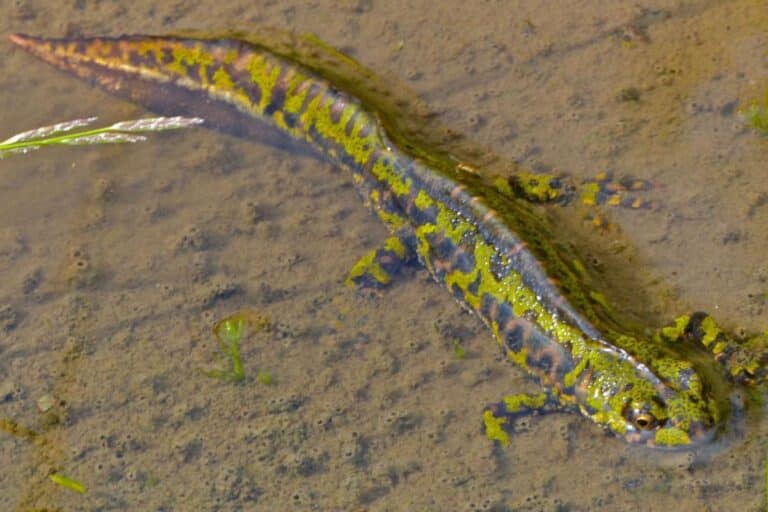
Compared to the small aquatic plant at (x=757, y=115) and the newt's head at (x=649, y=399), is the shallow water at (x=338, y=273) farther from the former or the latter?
the newt's head at (x=649, y=399)

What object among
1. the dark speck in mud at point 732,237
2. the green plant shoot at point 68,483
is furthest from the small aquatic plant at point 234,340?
the dark speck in mud at point 732,237

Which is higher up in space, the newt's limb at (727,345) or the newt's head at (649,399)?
the newt's limb at (727,345)

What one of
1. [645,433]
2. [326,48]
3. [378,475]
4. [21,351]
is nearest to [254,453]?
[378,475]

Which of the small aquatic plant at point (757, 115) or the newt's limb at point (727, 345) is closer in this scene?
the newt's limb at point (727, 345)

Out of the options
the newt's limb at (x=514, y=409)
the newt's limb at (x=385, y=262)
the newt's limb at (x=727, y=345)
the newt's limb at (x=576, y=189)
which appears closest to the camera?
the newt's limb at (x=727, y=345)

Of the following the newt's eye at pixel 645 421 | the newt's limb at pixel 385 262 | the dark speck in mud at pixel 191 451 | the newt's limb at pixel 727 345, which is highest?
the newt's limb at pixel 727 345

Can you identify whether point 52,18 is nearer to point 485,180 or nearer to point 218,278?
point 218,278

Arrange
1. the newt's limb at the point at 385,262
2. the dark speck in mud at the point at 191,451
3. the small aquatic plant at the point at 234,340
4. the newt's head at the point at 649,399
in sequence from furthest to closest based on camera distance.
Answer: the newt's limb at the point at 385,262
the small aquatic plant at the point at 234,340
the dark speck in mud at the point at 191,451
the newt's head at the point at 649,399

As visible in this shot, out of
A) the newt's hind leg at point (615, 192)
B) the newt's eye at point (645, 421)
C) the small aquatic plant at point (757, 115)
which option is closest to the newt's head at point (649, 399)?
the newt's eye at point (645, 421)
